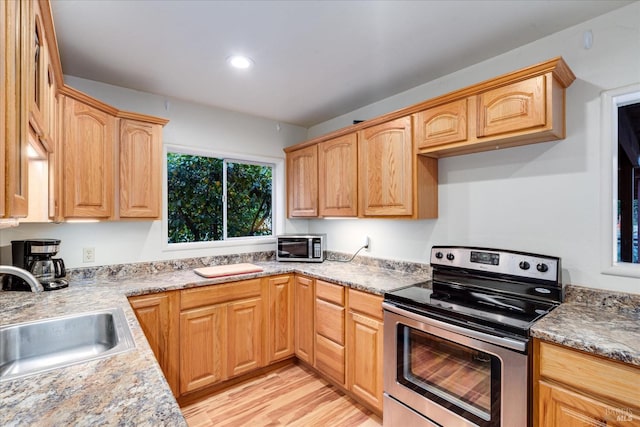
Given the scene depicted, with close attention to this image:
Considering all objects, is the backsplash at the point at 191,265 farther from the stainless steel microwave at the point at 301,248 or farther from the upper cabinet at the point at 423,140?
the upper cabinet at the point at 423,140

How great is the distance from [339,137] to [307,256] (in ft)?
3.90

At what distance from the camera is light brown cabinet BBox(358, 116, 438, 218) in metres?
2.24

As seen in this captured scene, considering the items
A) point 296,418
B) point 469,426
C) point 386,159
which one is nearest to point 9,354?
point 296,418

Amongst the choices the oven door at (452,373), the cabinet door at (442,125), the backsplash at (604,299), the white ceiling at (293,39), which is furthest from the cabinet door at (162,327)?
the backsplash at (604,299)

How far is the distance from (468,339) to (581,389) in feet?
1.43

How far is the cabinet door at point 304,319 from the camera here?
8.66 feet

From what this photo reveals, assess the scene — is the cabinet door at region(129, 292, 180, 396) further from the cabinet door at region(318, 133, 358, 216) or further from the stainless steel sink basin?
the cabinet door at region(318, 133, 358, 216)

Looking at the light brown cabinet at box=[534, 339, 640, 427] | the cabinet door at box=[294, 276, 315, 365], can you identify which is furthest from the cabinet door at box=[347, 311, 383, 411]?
the light brown cabinet at box=[534, 339, 640, 427]

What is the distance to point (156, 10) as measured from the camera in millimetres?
1582

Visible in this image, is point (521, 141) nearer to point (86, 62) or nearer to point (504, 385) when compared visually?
point (504, 385)

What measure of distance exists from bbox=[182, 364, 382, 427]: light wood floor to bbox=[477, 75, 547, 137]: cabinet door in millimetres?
2032

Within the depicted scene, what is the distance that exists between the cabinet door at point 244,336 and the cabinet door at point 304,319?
0.34 meters

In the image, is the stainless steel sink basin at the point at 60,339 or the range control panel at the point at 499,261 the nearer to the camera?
the stainless steel sink basin at the point at 60,339

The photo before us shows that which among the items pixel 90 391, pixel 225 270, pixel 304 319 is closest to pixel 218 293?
pixel 225 270
